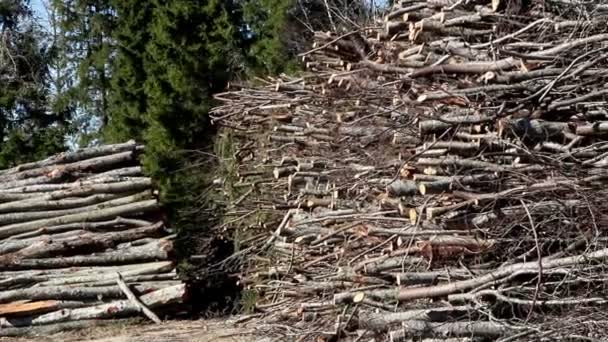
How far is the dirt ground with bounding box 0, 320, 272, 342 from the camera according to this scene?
8312 mm

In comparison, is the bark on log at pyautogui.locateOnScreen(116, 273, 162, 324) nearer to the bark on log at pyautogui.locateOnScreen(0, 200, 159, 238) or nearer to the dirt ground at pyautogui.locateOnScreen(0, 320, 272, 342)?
the dirt ground at pyautogui.locateOnScreen(0, 320, 272, 342)

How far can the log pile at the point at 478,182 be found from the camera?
480 centimetres

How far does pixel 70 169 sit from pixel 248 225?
204cm

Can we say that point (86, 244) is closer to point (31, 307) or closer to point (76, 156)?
point (31, 307)

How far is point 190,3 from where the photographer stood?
42.8ft

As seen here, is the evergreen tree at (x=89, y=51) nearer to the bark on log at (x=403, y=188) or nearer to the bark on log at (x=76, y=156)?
the bark on log at (x=76, y=156)

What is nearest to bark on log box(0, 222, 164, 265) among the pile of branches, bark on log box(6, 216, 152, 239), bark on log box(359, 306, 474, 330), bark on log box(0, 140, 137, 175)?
the pile of branches

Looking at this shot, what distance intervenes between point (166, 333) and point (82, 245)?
1.64 meters

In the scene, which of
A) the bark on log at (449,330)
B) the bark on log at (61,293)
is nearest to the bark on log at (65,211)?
the bark on log at (61,293)

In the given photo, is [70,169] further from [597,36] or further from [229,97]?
[597,36]

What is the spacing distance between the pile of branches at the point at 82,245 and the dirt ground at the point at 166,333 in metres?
0.18

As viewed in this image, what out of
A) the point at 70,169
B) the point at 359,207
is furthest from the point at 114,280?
the point at 359,207

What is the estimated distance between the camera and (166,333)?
866cm

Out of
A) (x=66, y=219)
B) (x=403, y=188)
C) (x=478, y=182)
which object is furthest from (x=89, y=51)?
(x=478, y=182)
